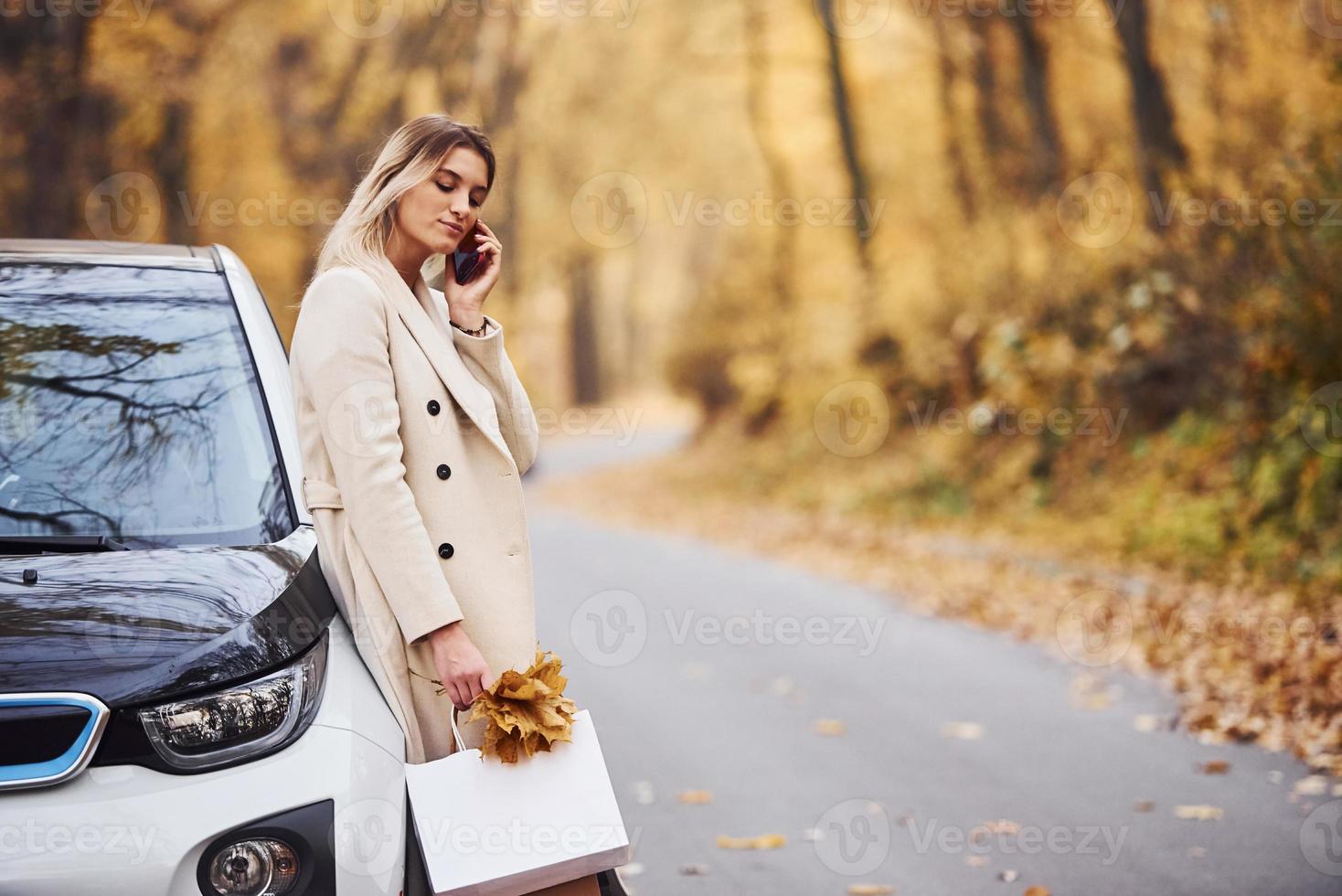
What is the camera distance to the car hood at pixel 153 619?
2609 mm

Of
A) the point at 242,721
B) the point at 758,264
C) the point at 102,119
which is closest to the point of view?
the point at 242,721

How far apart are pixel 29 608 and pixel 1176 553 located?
31.5 feet

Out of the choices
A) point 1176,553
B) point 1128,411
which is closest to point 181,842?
point 1176,553

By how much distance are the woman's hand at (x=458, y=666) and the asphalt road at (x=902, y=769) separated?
218 centimetres

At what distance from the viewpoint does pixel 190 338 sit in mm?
3664

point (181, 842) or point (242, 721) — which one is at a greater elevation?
point (242, 721)

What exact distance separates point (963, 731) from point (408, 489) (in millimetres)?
4737

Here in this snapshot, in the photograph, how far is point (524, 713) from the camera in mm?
2830

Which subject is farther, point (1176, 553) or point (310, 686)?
point (1176, 553)

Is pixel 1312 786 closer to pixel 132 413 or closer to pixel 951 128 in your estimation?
pixel 132 413

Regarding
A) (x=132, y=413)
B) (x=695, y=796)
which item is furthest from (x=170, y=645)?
(x=695, y=796)

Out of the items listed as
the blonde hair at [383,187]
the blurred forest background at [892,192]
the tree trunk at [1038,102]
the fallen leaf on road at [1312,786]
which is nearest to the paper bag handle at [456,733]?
the blonde hair at [383,187]

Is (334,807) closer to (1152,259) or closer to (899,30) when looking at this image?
(1152,259)

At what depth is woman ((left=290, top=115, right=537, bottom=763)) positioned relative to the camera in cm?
292
